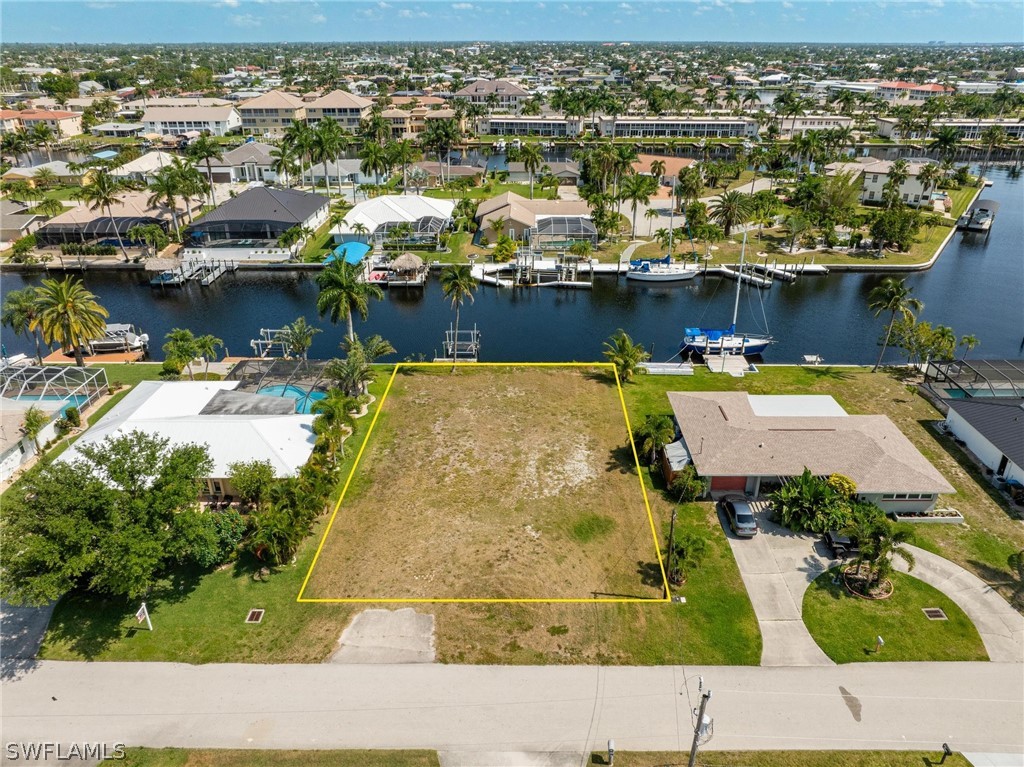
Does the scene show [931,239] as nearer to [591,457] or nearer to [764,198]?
[764,198]

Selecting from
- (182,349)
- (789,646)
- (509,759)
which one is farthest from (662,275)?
(509,759)

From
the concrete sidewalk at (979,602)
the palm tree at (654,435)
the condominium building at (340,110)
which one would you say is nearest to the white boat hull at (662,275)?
the palm tree at (654,435)

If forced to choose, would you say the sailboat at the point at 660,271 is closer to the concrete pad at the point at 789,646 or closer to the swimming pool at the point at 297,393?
the swimming pool at the point at 297,393

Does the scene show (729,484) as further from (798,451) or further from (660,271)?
(660,271)

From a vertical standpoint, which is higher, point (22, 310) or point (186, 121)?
point (186, 121)

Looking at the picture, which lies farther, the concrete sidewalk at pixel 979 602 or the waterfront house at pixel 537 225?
the waterfront house at pixel 537 225

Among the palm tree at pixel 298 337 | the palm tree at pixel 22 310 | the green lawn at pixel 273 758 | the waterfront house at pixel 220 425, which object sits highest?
the palm tree at pixel 22 310

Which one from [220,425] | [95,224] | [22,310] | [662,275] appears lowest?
[220,425]
